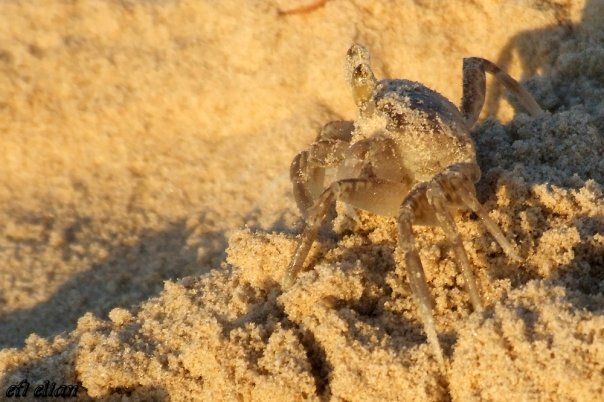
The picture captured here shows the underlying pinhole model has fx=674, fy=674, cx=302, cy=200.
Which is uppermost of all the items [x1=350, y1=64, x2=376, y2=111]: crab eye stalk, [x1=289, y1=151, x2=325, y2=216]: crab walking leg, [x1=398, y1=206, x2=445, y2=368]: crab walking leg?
[x1=350, y1=64, x2=376, y2=111]: crab eye stalk

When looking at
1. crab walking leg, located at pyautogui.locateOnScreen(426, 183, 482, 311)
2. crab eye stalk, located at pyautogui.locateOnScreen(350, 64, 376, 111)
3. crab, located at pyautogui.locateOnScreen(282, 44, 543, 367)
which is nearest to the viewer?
crab walking leg, located at pyautogui.locateOnScreen(426, 183, 482, 311)

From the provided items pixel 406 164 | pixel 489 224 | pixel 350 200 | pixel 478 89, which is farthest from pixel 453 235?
pixel 478 89

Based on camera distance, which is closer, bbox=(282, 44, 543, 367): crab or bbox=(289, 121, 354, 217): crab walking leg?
bbox=(282, 44, 543, 367): crab

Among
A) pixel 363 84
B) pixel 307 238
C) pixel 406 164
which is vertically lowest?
pixel 307 238

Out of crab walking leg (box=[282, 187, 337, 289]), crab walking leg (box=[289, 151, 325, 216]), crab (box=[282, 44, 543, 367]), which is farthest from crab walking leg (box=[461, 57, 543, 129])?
crab walking leg (box=[282, 187, 337, 289])

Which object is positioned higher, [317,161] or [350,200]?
[317,161]

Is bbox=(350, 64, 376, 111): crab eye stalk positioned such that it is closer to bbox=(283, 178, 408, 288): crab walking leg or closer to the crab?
the crab

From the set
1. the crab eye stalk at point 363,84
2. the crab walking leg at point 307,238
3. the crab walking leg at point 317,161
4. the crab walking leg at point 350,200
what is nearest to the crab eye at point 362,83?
the crab eye stalk at point 363,84

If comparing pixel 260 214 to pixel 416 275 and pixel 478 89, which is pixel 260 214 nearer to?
pixel 478 89
